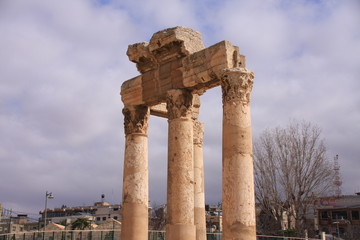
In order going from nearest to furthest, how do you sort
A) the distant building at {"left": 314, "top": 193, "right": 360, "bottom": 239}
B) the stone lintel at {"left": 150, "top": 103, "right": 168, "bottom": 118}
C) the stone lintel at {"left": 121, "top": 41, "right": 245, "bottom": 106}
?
the stone lintel at {"left": 121, "top": 41, "right": 245, "bottom": 106}, the stone lintel at {"left": 150, "top": 103, "right": 168, "bottom": 118}, the distant building at {"left": 314, "top": 193, "right": 360, "bottom": 239}

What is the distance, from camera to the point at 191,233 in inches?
591

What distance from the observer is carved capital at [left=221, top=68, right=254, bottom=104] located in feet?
45.0

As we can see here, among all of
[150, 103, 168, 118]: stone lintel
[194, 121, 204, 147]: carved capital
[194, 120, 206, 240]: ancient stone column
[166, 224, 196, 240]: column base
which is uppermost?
[150, 103, 168, 118]: stone lintel

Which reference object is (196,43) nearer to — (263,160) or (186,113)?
(186,113)

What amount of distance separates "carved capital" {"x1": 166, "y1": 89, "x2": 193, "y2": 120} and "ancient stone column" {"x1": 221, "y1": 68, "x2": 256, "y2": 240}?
244cm

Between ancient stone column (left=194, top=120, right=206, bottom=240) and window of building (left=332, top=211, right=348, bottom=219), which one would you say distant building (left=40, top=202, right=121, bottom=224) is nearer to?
window of building (left=332, top=211, right=348, bottom=219)

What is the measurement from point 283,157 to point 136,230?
20.0 metres

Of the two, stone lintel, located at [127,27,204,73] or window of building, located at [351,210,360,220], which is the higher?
stone lintel, located at [127,27,204,73]

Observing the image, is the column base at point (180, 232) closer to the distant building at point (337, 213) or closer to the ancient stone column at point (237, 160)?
the ancient stone column at point (237, 160)

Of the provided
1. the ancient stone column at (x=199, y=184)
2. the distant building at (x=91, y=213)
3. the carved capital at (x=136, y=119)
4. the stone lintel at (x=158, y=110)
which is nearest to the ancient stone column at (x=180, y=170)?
the carved capital at (x=136, y=119)

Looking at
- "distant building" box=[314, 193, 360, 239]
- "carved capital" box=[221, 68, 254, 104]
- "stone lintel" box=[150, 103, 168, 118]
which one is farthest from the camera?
"distant building" box=[314, 193, 360, 239]

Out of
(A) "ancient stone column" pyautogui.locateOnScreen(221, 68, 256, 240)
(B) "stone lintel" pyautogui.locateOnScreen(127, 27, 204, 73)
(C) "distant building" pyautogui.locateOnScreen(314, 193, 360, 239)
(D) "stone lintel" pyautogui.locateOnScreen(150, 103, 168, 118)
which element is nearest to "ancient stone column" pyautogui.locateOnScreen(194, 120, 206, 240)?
(D) "stone lintel" pyautogui.locateOnScreen(150, 103, 168, 118)

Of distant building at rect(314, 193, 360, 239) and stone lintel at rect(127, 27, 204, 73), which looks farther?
distant building at rect(314, 193, 360, 239)

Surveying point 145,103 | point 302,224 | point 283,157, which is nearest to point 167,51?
point 145,103
